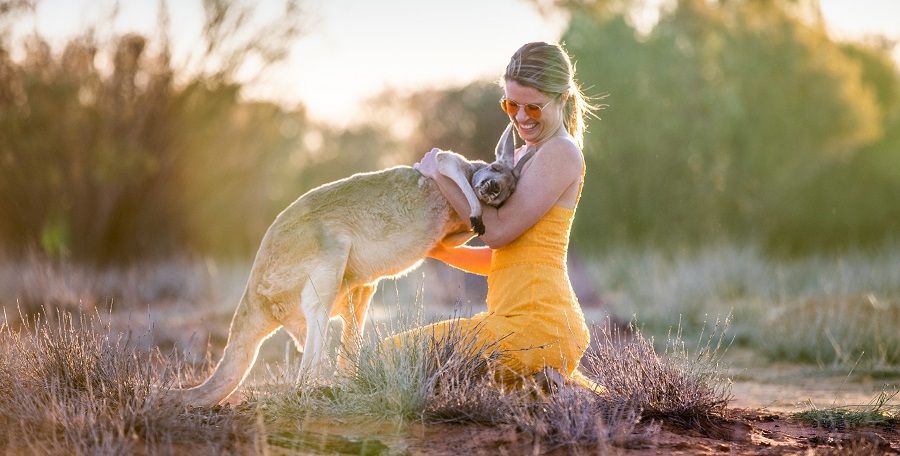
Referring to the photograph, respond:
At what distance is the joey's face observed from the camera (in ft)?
15.7

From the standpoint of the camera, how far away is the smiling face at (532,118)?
476 cm

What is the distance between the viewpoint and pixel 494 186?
4.81 metres

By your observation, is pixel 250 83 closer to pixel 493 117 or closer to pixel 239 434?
pixel 493 117

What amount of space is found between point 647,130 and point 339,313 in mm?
11795

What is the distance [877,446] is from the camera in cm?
434

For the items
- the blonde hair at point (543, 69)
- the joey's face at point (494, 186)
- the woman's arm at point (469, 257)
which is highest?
the blonde hair at point (543, 69)

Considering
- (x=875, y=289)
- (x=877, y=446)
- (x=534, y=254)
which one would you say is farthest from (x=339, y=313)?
(x=875, y=289)

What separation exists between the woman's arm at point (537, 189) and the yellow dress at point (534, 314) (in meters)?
0.10

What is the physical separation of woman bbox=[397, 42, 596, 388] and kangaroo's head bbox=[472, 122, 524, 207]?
61 mm

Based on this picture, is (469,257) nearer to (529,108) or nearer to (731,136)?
(529,108)

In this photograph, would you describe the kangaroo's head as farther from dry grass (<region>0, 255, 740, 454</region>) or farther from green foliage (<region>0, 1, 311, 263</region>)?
green foliage (<region>0, 1, 311, 263</region>)

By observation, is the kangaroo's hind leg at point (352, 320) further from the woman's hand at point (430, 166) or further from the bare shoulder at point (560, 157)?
the bare shoulder at point (560, 157)

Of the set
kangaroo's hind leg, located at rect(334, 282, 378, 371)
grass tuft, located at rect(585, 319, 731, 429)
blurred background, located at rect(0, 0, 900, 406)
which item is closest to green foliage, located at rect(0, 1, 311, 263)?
blurred background, located at rect(0, 0, 900, 406)

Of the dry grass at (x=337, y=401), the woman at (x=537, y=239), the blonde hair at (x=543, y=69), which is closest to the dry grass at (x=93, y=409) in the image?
the dry grass at (x=337, y=401)
